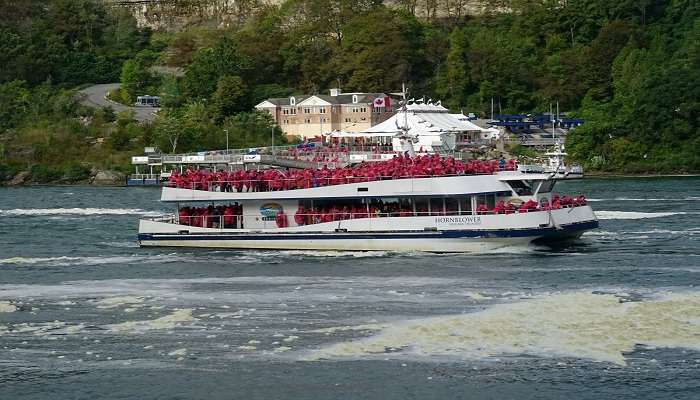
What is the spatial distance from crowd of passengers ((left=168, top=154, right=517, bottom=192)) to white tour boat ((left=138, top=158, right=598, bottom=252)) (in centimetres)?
8

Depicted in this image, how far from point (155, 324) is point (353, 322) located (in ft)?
18.7

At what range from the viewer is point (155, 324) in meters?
38.9

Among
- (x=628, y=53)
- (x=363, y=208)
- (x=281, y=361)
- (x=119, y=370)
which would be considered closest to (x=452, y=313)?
(x=281, y=361)

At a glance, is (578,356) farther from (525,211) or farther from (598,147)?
(598,147)

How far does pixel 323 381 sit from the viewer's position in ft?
107

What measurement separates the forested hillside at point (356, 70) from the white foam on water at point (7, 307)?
7505 cm

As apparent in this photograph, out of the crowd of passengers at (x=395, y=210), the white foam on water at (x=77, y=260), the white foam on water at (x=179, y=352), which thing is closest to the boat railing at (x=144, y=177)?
the white foam on water at (x=77, y=260)

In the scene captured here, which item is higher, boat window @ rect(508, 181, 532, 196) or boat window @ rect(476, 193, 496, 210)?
boat window @ rect(508, 181, 532, 196)

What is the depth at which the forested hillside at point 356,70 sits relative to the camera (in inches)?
4572

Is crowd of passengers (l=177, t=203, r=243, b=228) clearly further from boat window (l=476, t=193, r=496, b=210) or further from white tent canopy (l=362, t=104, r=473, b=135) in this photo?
white tent canopy (l=362, t=104, r=473, b=135)

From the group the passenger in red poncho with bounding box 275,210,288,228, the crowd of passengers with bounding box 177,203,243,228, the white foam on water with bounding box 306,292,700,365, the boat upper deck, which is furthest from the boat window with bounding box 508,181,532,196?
the white foam on water with bounding box 306,292,700,365

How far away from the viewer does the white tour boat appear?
5228 centimetres

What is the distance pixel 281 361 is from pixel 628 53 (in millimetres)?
98818

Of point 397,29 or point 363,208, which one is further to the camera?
point 397,29
